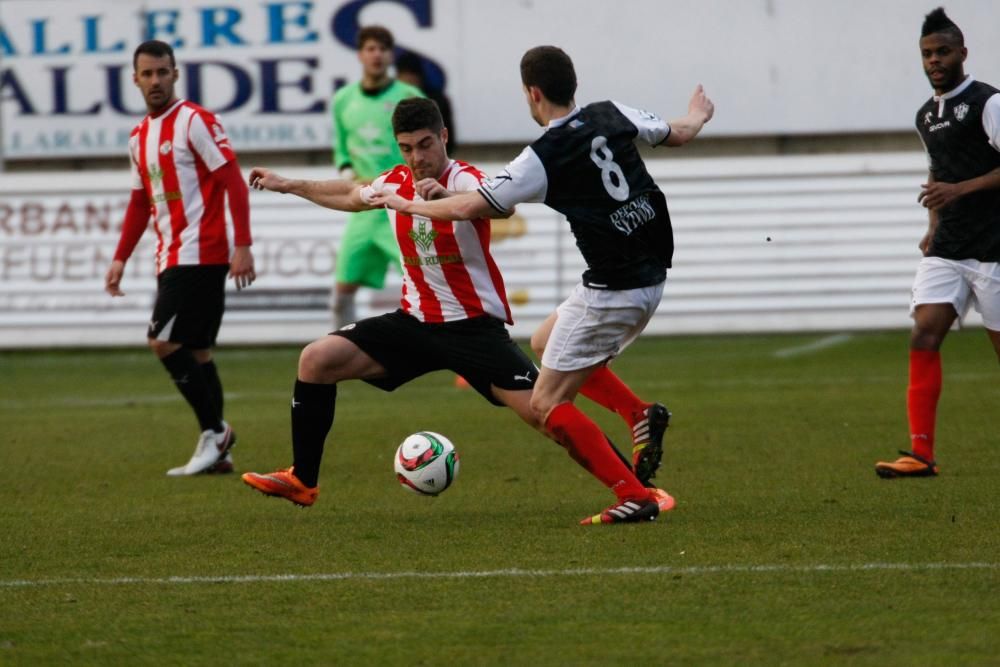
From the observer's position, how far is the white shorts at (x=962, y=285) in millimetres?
7531

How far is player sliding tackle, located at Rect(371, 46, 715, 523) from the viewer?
240 inches

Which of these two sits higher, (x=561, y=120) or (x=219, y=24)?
(x=219, y=24)

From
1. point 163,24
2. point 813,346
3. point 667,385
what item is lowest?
point 813,346

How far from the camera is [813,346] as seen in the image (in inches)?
578

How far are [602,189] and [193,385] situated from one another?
3084 millimetres

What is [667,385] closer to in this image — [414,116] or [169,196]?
[169,196]

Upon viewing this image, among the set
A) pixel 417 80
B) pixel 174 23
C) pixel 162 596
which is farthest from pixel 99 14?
pixel 162 596

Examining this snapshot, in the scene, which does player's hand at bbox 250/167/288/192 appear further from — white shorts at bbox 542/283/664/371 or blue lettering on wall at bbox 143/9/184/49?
blue lettering on wall at bbox 143/9/184/49

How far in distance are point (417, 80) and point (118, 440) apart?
4222mm

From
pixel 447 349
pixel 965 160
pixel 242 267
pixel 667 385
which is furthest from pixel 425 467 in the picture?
pixel 667 385

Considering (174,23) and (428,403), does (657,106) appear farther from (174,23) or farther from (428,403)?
(428,403)

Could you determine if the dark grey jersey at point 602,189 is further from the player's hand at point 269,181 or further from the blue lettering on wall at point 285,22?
the blue lettering on wall at point 285,22

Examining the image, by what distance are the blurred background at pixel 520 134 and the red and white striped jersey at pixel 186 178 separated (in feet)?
22.2

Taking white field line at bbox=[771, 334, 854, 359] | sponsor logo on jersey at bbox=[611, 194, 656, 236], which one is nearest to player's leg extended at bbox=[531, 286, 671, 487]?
sponsor logo on jersey at bbox=[611, 194, 656, 236]
